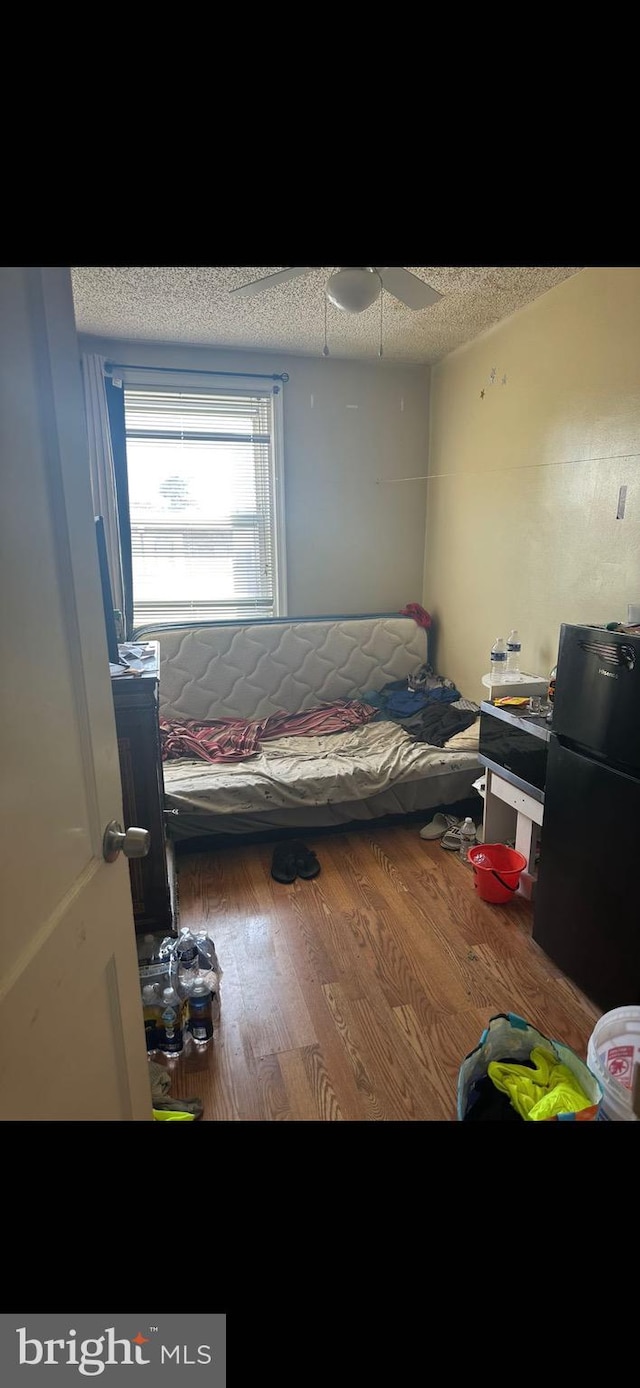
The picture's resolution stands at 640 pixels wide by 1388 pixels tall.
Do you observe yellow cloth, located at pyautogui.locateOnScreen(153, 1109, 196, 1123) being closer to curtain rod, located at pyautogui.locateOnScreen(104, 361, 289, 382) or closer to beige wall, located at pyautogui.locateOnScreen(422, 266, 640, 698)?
beige wall, located at pyautogui.locateOnScreen(422, 266, 640, 698)

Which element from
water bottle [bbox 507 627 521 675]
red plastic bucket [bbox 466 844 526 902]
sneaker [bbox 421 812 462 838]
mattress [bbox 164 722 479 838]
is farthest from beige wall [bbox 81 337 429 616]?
red plastic bucket [bbox 466 844 526 902]

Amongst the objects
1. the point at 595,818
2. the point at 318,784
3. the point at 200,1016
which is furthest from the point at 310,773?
the point at 595,818

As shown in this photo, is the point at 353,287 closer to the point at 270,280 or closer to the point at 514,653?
the point at 270,280

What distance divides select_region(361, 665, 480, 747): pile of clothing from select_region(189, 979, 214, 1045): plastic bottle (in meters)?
1.65

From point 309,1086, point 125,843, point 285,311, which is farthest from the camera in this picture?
point 285,311

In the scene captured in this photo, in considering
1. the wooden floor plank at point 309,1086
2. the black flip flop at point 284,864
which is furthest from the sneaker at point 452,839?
the wooden floor plank at point 309,1086

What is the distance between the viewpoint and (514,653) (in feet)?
9.48

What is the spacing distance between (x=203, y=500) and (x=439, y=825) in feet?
7.72

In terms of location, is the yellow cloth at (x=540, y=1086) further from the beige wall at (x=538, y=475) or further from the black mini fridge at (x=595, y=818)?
the beige wall at (x=538, y=475)

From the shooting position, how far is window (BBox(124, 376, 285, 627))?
326 centimetres

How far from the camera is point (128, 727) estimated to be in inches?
73.2

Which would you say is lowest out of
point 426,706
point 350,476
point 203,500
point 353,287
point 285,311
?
point 426,706

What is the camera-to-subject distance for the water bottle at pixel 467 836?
2.63 metres
